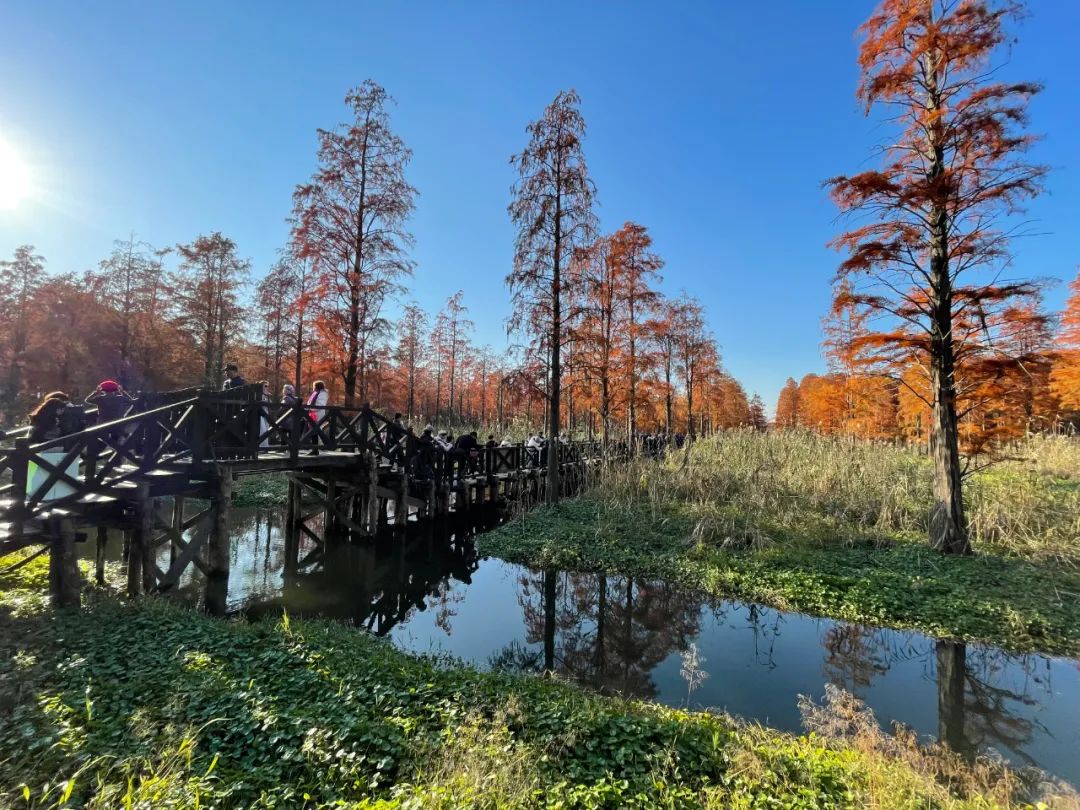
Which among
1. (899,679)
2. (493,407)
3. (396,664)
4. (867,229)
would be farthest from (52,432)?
(493,407)

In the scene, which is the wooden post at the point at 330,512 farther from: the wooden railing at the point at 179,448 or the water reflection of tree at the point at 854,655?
the water reflection of tree at the point at 854,655

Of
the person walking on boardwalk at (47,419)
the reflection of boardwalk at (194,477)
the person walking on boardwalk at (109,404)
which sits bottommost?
the reflection of boardwalk at (194,477)

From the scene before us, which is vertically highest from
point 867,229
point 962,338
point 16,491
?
point 867,229

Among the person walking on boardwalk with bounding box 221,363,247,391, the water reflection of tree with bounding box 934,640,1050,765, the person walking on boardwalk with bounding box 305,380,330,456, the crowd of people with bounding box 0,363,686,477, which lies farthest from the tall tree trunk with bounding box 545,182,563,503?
the water reflection of tree with bounding box 934,640,1050,765

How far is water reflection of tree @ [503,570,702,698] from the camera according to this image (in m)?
6.00

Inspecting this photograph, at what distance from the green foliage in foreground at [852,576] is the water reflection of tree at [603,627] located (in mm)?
374

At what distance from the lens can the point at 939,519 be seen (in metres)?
8.36

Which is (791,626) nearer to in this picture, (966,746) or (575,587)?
(966,746)

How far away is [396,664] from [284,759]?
1.81 metres

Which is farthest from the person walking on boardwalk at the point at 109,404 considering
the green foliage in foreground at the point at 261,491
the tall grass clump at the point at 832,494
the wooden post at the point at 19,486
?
the tall grass clump at the point at 832,494

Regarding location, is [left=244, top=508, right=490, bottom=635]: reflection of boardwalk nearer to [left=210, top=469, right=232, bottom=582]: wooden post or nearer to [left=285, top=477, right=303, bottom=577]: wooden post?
[left=285, top=477, right=303, bottom=577]: wooden post

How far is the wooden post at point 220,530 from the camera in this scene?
8.26m

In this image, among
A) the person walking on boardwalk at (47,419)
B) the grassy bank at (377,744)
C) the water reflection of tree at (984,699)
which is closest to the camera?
the grassy bank at (377,744)

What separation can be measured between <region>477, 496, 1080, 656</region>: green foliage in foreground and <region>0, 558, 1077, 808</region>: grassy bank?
289 cm
